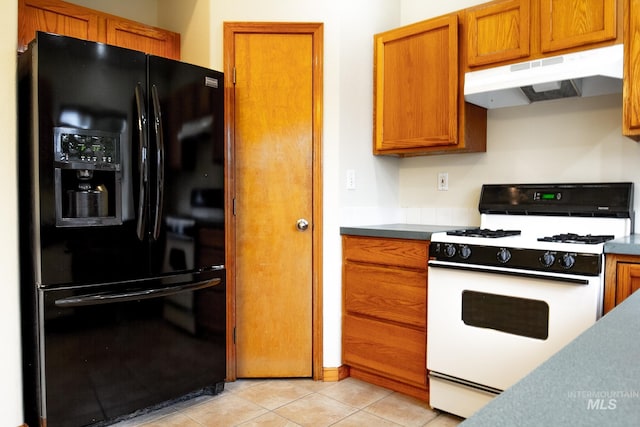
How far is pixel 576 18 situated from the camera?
2.07 metres

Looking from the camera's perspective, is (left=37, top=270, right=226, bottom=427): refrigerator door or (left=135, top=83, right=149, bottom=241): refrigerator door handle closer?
(left=37, top=270, right=226, bottom=427): refrigerator door

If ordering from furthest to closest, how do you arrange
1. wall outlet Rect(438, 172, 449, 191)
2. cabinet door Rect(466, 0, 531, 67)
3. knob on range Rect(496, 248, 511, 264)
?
1. wall outlet Rect(438, 172, 449, 191)
2. cabinet door Rect(466, 0, 531, 67)
3. knob on range Rect(496, 248, 511, 264)

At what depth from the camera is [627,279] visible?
1.75 metres

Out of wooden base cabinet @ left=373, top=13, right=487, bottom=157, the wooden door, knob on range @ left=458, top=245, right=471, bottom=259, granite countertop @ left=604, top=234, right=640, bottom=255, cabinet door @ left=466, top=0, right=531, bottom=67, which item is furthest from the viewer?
the wooden door

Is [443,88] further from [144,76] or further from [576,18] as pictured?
[144,76]

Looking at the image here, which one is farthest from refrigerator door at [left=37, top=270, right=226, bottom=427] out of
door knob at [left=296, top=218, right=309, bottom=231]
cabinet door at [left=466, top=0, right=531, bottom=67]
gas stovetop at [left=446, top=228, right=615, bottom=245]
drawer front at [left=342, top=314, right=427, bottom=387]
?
cabinet door at [left=466, top=0, right=531, bottom=67]

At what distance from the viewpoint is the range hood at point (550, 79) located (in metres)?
1.97

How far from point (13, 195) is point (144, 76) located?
0.74 metres

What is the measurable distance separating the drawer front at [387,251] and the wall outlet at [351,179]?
0.98 ft

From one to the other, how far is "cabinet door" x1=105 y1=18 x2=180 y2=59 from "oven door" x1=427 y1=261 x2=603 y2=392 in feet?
6.69

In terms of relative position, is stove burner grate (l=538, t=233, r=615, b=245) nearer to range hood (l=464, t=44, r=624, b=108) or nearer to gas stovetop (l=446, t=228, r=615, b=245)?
gas stovetop (l=446, t=228, r=615, b=245)

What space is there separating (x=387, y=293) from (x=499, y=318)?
2.03ft

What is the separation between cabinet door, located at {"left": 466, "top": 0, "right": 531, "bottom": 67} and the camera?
2225 millimetres

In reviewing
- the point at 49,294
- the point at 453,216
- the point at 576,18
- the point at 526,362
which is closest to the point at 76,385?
the point at 49,294
